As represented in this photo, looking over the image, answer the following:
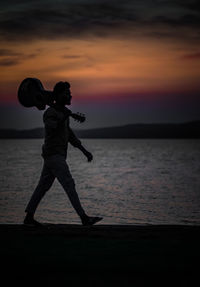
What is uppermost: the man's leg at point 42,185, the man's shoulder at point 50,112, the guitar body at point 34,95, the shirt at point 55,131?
the guitar body at point 34,95

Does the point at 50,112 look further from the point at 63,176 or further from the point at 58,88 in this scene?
the point at 63,176

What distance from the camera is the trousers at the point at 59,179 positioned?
7.43 meters

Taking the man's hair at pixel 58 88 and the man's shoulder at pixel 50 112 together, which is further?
the man's hair at pixel 58 88

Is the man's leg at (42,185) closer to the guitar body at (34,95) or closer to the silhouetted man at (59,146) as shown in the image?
the silhouetted man at (59,146)

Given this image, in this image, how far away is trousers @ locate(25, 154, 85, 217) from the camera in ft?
24.4

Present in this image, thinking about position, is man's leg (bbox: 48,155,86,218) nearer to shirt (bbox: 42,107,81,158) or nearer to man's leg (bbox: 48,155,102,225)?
man's leg (bbox: 48,155,102,225)

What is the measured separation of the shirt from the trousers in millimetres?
115
